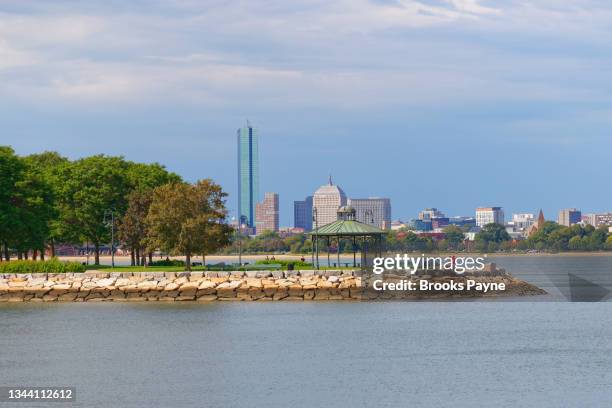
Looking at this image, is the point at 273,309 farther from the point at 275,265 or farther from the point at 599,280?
the point at 599,280

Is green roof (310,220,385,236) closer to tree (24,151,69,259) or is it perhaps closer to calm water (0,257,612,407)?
calm water (0,257,612,407)

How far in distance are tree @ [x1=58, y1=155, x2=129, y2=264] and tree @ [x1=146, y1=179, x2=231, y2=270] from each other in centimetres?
1628

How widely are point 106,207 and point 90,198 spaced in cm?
199

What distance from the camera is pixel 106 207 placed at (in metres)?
110

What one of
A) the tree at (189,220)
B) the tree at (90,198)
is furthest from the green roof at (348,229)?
the tree at (90,198)

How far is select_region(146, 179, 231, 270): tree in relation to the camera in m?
91.8

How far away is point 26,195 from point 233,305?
32.2 m

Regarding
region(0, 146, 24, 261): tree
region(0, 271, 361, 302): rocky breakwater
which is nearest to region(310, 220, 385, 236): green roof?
region(0, 271, 361, 302): rocky breakwater

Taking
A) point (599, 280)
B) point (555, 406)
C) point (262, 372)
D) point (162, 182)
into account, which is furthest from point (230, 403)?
point (599, 280)

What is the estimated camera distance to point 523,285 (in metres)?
88.4

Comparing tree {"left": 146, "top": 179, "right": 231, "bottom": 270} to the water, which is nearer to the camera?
the water

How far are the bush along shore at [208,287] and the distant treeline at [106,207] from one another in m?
7.70

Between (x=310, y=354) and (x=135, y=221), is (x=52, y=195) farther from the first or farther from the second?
(x=310, y=354)

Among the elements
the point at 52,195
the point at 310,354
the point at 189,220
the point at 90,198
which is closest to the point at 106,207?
the point at 90,198
